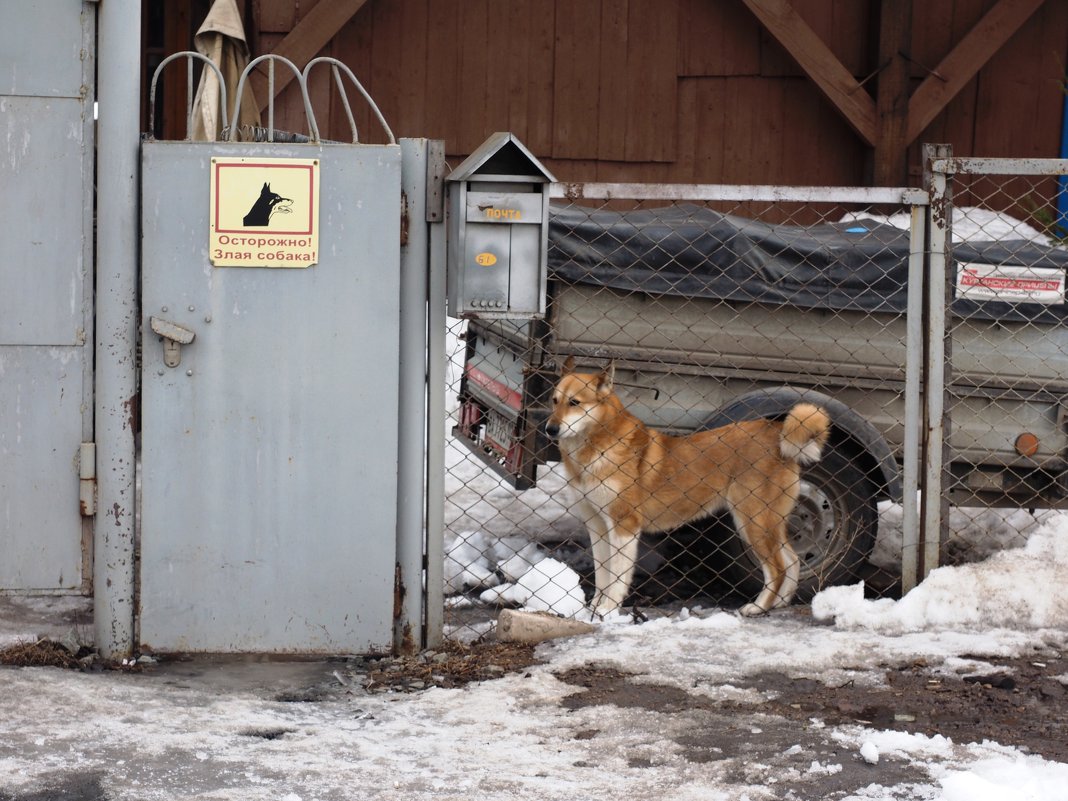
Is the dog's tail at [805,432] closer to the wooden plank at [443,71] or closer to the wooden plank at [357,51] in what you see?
the wooden plank at [443,71]

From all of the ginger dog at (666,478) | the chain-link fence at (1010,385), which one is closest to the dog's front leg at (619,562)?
the ginger dog at (666,478)

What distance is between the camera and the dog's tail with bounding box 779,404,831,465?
17.3ft

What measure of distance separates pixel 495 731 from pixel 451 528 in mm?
2916

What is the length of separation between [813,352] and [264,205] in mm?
2592

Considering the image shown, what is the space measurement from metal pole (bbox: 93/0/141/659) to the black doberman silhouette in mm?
372

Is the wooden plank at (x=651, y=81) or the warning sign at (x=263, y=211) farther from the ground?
the wooden plank at (x=651, y=81)

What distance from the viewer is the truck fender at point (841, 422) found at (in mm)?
5441

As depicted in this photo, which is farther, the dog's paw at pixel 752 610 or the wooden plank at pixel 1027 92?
the wooden plank at pixel 1027 92

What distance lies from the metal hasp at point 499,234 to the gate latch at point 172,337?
2.87 ft

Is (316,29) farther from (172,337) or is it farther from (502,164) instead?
(172,337)

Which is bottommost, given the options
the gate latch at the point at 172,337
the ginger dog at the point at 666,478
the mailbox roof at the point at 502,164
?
the ginger dog at the point at 666,478

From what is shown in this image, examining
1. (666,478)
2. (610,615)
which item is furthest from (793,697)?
(666,478)

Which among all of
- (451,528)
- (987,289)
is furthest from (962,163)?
(451,528)

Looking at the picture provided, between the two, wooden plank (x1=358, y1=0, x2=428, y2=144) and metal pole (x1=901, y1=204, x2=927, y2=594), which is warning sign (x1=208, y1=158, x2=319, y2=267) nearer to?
metal pole (x1=901, y1=204, x2=927, y2=594)
